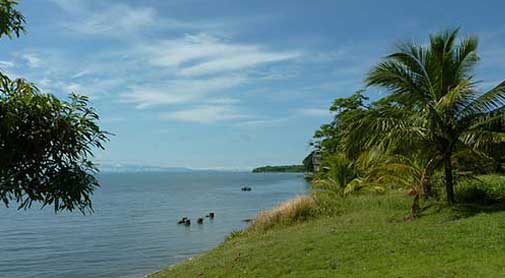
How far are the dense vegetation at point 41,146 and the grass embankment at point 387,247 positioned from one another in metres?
6.17

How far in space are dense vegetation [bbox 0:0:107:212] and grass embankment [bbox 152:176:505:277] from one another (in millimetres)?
6170

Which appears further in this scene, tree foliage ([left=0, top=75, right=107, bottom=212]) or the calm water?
the calm water

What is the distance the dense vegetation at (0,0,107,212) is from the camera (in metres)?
4.16

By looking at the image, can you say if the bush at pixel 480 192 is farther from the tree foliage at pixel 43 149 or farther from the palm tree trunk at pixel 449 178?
the tree foliage at pixel 43 149

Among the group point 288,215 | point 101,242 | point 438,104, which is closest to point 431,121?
point 438,104

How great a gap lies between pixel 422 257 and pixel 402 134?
19.7ft

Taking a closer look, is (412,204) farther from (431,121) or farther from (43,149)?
(43,149)

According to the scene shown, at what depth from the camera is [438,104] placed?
15148 millimetres

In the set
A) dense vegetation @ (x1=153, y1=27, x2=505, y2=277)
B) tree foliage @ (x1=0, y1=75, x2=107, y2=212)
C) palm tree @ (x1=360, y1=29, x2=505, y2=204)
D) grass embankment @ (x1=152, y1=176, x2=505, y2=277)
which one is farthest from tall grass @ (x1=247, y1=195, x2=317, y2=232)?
tree foliage @ (x1=0, y1=75, x2=107, y2=212)

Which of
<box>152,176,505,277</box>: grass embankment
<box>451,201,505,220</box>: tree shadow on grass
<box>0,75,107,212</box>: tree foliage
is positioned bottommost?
<box>152,176,505,277</box>: grass embankment

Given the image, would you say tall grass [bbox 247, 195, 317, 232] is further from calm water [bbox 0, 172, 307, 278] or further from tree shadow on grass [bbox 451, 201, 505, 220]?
tree shadow on grass [bbox 451, 201, 505, 220]

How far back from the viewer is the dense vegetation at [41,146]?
416cm

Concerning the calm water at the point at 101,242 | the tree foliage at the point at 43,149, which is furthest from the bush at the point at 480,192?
the tree foliage at the point at 43,149

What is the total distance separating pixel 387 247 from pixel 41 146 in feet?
27.1
